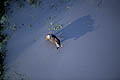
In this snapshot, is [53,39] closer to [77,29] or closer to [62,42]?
[62,42]

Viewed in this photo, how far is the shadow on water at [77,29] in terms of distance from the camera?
182 centimetres

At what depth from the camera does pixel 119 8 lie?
194 centimetres

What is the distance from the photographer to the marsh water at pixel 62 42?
1782 mm

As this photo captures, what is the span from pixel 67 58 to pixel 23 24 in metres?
0.74

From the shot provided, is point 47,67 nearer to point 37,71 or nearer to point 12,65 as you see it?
point 37,71

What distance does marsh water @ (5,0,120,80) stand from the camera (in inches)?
70.2

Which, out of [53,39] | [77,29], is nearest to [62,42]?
[53,39]

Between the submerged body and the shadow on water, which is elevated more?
the shadow on water

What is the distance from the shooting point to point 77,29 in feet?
6.08

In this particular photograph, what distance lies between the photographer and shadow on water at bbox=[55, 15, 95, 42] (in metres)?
1.82

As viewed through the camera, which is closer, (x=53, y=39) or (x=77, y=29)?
(x=53, y=39)

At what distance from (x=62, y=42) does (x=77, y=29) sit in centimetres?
28

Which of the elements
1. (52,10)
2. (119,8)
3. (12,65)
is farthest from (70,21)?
(12,65)

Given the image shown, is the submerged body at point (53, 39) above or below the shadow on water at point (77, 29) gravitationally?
below
